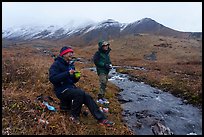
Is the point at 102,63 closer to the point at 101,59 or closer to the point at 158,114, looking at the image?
the point at 101,59

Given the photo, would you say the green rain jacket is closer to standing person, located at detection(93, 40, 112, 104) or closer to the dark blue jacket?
standing person, located at detection(93, 40, 112, 104)

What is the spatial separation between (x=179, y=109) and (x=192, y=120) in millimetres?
2003

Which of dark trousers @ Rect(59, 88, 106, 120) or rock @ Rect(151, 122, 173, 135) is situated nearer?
dark trousers @ Rect(59, 88, 106, 120)

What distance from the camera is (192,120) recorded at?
13.3m

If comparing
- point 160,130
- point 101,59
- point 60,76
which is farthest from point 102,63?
point 160,130

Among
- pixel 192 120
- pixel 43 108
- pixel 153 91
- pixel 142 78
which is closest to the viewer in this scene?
pixel 43 108

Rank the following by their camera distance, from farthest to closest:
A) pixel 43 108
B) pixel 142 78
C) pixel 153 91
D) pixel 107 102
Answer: pixel 142 78 < pixel 153 91 < pixel 107 102 < pixel 43 108

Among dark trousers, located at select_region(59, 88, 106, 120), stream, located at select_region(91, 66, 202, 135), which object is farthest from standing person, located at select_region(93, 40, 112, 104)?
dark trousers, located at select_region(59, 88, 106, 120)

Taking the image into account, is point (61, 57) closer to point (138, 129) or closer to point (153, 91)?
point (138, 129)

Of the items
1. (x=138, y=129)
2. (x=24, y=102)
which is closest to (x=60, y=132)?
(x=24, y=102)

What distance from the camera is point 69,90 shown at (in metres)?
11.1

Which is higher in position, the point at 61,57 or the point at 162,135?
the point at 61,57

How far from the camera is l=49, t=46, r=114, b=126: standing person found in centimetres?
1088

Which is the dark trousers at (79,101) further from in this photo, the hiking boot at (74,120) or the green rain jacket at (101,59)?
the green rain jacket at (101,59)
